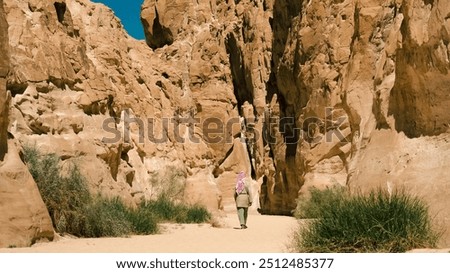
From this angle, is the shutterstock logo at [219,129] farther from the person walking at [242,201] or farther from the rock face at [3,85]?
the rock face at [3,85]

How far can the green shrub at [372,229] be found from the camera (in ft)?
25.7

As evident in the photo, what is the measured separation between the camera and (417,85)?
10984 millimetres

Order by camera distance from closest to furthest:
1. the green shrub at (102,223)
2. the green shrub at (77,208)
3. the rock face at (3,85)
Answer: the rock face at (3,85) → the green shrub at (77,208) → the green shrub at (102,223)

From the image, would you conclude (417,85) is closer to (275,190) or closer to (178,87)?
(275,190)

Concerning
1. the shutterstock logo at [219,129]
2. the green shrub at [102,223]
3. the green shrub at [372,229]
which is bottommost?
the green shrub at [102,223]

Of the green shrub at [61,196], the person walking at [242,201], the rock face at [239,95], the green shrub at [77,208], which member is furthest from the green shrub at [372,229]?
the person walking at [242,201]

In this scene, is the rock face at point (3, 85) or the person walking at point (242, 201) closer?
the rock face at point (3, 85)

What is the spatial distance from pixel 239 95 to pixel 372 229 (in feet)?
121

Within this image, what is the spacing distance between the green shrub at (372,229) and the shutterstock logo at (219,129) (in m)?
14.3

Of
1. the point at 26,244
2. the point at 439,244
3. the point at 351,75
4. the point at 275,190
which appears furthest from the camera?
the point at 275,190

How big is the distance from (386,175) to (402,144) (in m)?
0.66

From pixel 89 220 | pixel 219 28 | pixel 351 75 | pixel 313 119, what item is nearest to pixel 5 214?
pixel 89 220

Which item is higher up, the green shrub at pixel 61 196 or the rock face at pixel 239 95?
the rock face at pixel 239 95

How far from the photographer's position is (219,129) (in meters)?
41.3
